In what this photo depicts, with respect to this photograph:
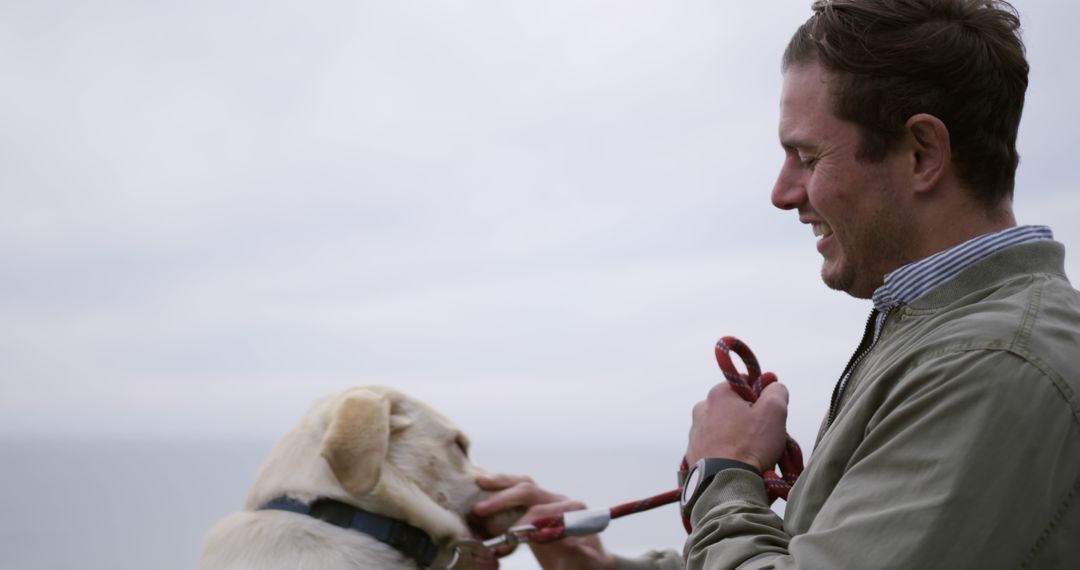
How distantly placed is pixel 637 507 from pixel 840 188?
1.02 m

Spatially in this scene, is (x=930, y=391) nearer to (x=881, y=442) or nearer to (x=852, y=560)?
(x=881, y=442)

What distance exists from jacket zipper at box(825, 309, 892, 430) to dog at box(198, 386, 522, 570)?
103cm

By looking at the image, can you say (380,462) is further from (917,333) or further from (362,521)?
(917,333)

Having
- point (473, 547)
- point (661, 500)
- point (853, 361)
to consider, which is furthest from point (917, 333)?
point (473, 547)

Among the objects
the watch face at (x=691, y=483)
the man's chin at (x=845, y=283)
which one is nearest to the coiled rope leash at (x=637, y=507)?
the watch face at (x=691, y=483)

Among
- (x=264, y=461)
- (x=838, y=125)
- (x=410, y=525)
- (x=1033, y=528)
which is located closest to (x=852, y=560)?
(x=1033, y=528)

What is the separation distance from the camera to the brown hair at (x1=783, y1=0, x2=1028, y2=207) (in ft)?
7.35

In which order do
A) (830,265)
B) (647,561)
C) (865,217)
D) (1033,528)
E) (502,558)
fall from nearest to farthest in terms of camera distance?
1. (1033,528)
2. (865,217)
3. (830,265)
4. (502,558)
5. (647,561)

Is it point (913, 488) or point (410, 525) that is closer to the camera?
point (913, 488)

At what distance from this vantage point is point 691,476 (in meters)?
2.32

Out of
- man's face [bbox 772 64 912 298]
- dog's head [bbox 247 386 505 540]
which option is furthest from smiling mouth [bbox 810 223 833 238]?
dog's head [bbox 247 386 505 540]

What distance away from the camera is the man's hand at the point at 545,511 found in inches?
111

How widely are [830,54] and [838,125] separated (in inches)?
6.9

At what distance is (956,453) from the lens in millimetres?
1700
